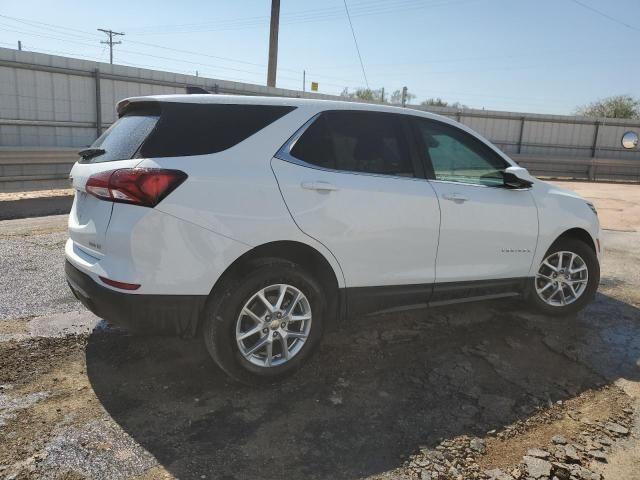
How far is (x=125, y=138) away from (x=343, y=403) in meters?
2.12

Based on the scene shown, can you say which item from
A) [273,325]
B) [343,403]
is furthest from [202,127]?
[343,403]

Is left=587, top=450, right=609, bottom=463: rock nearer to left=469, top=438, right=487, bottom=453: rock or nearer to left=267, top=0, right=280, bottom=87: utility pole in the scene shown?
left=469, top=438, right=487, bottom=453: rock

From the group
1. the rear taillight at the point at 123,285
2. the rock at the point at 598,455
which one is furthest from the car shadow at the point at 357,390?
the rear taillight at the point at 123,285

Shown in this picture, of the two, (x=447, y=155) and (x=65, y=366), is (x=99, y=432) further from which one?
(x=447, y=155)

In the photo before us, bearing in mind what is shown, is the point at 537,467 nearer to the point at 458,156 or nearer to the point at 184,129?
the point at 458,156

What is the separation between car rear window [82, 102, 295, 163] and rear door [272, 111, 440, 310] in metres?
0.28

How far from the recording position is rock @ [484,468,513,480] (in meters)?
2.64

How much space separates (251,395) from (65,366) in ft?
4.26

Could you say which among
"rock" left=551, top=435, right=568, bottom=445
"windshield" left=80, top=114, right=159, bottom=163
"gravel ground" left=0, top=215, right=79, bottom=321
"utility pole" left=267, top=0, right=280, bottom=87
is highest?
"utility pole" left=267, top=0, right=280, bottom=87

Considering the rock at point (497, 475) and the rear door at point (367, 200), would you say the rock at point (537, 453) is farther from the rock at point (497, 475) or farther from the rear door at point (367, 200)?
the rear door at point (367, 200)

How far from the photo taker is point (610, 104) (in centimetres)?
4209

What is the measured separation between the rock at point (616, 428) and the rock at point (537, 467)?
2.08 ft

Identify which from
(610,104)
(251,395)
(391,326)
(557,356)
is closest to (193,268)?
(251,395)

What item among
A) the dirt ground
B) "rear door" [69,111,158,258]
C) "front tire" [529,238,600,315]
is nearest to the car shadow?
the dirt ground
